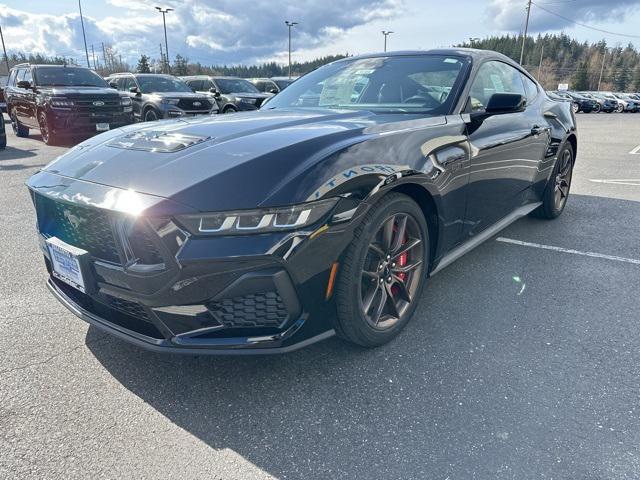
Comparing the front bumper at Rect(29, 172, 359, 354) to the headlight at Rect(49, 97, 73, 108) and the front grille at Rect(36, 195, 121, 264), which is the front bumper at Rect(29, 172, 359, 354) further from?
the headlight at Rect(49, 97, 73, 108)

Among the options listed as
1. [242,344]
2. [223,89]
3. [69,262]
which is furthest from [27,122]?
[242,344]

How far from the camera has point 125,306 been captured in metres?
1.98

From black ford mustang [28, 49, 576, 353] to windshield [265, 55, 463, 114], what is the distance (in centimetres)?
2

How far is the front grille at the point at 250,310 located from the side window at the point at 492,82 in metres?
2.01

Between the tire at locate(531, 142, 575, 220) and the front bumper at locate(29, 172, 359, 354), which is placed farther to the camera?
the tire at locate(531, 142, 575, 220)

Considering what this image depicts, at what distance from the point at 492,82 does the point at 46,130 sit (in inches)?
395

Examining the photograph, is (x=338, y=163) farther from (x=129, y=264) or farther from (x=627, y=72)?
(x=627, y=72)

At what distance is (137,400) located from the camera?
2.07m

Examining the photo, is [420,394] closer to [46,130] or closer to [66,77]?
[46,130]

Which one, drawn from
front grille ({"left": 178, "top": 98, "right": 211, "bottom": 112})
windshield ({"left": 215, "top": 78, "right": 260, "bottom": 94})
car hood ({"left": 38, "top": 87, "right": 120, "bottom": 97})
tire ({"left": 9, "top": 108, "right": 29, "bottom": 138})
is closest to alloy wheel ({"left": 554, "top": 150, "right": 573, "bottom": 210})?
car hood ({"left": 38, "top": 87, "right": 120, "bottom": 97})

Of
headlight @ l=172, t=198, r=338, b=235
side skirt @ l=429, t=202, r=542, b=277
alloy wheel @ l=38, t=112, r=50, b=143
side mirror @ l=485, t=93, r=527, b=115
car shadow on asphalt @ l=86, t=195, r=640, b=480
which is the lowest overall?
car shadow on asphalt @ l=86, t=195, r=640, b=480

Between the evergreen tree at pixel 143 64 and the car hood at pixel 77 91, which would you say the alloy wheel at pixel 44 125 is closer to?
the car hood at pixel 77 91

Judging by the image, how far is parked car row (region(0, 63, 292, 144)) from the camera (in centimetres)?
985

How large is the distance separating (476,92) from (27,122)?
1176cm
